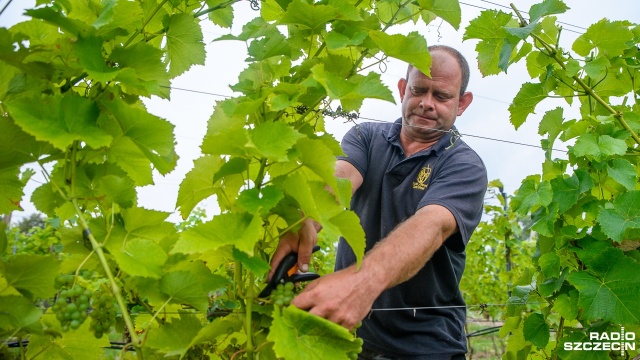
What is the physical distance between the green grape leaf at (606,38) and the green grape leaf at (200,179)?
4.90ft

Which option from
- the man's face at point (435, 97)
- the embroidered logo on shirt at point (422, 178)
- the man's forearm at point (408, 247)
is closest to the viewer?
the man's forearm at point (408, 247)

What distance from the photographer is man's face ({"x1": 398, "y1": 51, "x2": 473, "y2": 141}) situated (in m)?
2.47

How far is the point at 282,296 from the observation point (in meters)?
1.18

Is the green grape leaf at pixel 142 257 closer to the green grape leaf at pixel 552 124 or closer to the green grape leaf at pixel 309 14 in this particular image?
the green grape leaf at pixel 309 14

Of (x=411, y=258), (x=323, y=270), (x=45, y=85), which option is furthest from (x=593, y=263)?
(x=323, y=270)

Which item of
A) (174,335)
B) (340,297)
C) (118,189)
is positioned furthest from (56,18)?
(340,297)

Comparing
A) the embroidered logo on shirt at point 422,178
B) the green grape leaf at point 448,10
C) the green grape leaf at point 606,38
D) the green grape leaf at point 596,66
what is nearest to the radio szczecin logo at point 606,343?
the embroidered logo on shirt at point 422,178

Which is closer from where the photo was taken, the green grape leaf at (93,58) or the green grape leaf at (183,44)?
the green grape leaf at (93,58)

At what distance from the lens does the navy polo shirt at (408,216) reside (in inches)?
85.0

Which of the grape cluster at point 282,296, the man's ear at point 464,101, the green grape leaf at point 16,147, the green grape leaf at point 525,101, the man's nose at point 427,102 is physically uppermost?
the man's ear at point 464,101

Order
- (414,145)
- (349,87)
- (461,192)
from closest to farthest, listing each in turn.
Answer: (349,87) < (461,192) < (414,145)

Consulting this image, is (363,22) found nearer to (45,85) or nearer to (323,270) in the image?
(45,85)

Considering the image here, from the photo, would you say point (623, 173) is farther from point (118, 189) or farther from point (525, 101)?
point (118, 189)

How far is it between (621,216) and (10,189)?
183 cm
